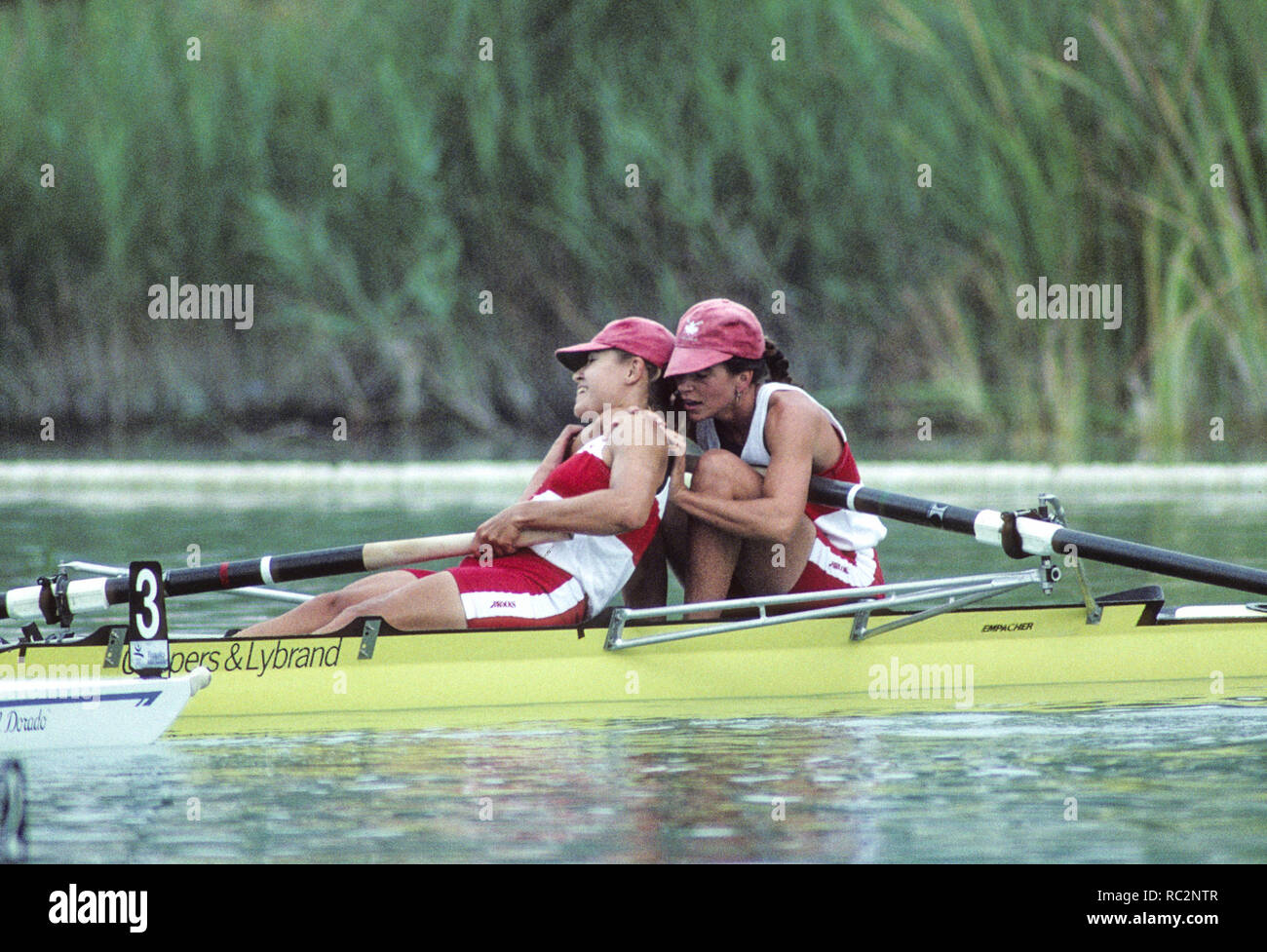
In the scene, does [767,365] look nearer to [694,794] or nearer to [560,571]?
[560,571]

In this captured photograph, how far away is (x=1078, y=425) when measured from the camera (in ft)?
47.3

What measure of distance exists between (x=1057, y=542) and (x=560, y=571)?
1670 millimetres

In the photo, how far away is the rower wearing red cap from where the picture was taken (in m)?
6.51

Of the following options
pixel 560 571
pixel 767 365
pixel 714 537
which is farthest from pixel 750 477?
pixel 560 571

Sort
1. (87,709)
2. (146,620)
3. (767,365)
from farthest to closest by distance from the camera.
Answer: (767,365), (146,620), (87,709)

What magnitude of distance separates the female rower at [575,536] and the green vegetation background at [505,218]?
831 centimetres

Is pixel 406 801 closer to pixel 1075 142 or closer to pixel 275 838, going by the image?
pixel 275 838

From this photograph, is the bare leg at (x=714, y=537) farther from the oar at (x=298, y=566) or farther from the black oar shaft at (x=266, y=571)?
the black oar shaft at (x=266, y=571)

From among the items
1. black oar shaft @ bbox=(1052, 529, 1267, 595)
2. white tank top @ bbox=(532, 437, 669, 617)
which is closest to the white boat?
white tank top @ bbox=(532, 437, 669, 617)

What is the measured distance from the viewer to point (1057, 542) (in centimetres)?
670

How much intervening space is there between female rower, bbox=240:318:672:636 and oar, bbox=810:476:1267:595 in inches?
25.6

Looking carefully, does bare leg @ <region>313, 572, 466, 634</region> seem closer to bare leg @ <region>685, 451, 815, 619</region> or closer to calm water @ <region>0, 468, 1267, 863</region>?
calm water @ <region>0, 468, 1267, 863</region>
